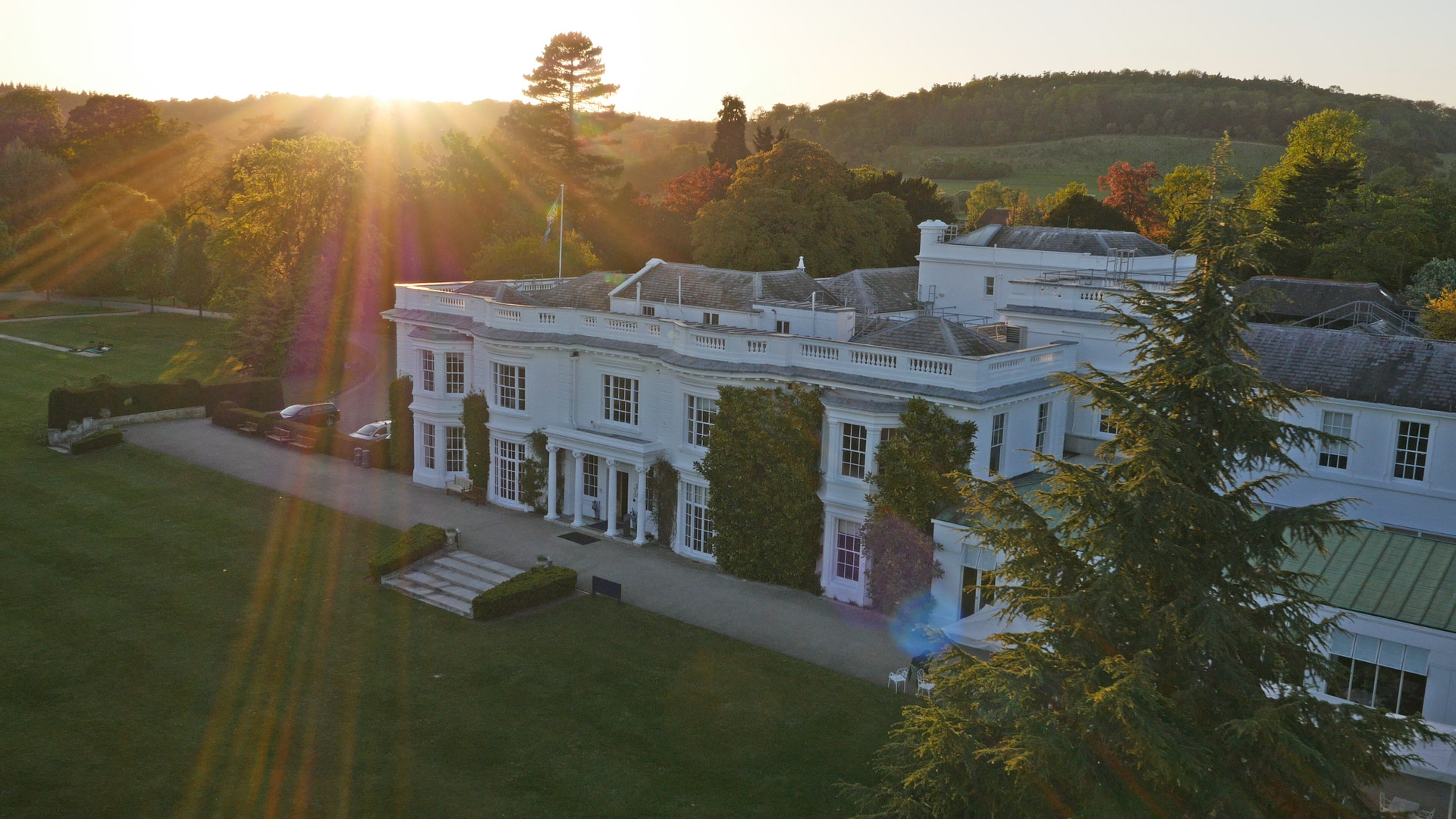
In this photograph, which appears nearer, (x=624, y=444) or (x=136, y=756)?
(x=136, y=756)

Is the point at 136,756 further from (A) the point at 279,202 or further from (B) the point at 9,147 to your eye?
(B) the point at 9,147

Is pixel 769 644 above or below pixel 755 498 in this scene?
below

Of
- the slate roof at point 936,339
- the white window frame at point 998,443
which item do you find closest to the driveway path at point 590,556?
the white window frame at point 998,443

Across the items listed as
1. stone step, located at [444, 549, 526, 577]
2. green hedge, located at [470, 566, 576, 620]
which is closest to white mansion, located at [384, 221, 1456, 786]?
stone step, located at [444, 549, 526, 577]

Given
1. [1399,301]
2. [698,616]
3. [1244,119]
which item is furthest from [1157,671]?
[1244,119]

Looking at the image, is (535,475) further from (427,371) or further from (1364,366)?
(1364,366)

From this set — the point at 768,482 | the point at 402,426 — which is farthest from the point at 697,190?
the point at 768,482
